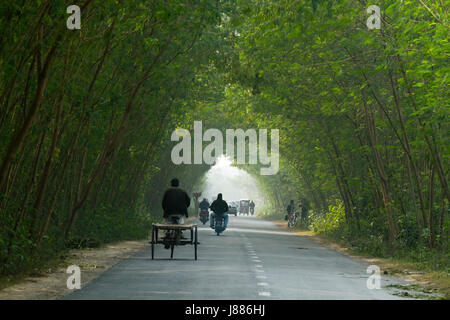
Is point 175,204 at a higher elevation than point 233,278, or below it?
higher

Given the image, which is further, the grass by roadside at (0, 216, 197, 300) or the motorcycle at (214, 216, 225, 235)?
the motorcycle at (214, 216, 225, 235)

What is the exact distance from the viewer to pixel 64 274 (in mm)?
16266

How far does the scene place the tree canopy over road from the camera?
15.4 m

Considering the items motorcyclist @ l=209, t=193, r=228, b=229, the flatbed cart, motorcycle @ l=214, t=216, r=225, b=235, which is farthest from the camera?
motorcyclist @ l=209, t=193, r=228, b=229

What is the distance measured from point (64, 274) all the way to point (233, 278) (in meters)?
3.27

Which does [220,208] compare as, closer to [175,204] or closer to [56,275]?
[175,204]

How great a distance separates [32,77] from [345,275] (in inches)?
291

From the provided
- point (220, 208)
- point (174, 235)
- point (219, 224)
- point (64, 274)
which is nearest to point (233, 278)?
point (64, 274)

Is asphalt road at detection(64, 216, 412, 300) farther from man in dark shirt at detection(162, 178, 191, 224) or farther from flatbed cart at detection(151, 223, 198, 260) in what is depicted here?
man in dark shirt at detection(162, 178, 191, 224)

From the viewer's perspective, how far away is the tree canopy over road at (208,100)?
15.4 metres

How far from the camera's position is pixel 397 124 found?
24.5 meters

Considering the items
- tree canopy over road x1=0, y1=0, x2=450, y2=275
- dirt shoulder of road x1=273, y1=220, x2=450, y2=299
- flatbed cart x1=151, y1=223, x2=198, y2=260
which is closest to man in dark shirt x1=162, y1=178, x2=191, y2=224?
flatbed cart x1=151, y1=223, x2=198, y2=260

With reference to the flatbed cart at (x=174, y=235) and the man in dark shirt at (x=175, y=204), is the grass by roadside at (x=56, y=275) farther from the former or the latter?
the man in dark shirt at (x=175, y=204)

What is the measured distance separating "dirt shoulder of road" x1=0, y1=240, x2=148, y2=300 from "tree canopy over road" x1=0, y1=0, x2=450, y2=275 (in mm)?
491
